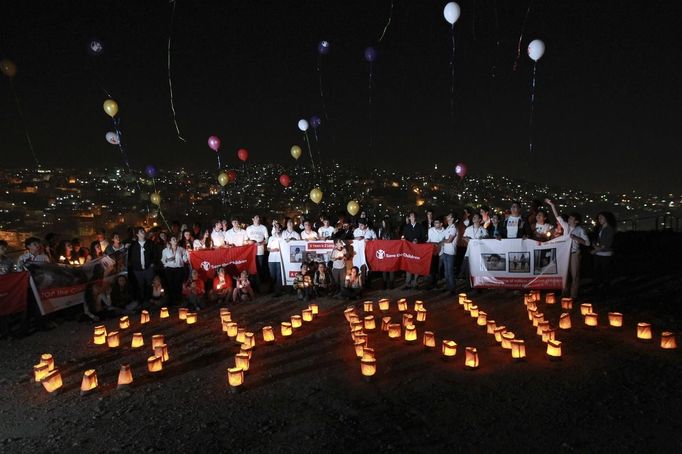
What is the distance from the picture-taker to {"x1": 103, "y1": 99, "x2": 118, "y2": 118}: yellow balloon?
1265 centimetres

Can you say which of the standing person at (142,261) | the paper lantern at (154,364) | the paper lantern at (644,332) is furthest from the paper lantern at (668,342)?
the standing person at (142,261)

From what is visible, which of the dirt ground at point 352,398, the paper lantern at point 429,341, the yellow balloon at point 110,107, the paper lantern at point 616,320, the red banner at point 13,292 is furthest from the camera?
the yellow balloon at point 110,107

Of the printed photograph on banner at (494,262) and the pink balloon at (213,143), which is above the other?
the pink balloon at (213,143)

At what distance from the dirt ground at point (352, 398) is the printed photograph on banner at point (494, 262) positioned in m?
2.11

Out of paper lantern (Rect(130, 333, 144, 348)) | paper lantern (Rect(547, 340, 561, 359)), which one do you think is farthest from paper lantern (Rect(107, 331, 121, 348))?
paper lantern (Rect(547, 340, 561, 359))

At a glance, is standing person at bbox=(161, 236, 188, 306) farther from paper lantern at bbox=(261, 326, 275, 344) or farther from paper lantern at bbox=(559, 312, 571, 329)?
paper lantern at bbox=(559, 312, 571, 329)

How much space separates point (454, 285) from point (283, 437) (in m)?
6.63

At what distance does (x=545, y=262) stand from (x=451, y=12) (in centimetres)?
581

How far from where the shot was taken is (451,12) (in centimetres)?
985

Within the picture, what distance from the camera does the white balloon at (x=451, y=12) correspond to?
386 inches

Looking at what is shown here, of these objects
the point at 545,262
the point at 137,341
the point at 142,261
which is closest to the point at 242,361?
the point at 137,341

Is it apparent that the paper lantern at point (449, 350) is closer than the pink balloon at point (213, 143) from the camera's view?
Yes

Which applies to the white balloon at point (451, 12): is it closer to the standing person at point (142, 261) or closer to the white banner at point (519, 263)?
the white banner at point (519, 263)

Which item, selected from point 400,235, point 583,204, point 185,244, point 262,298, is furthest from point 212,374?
point 583,204
